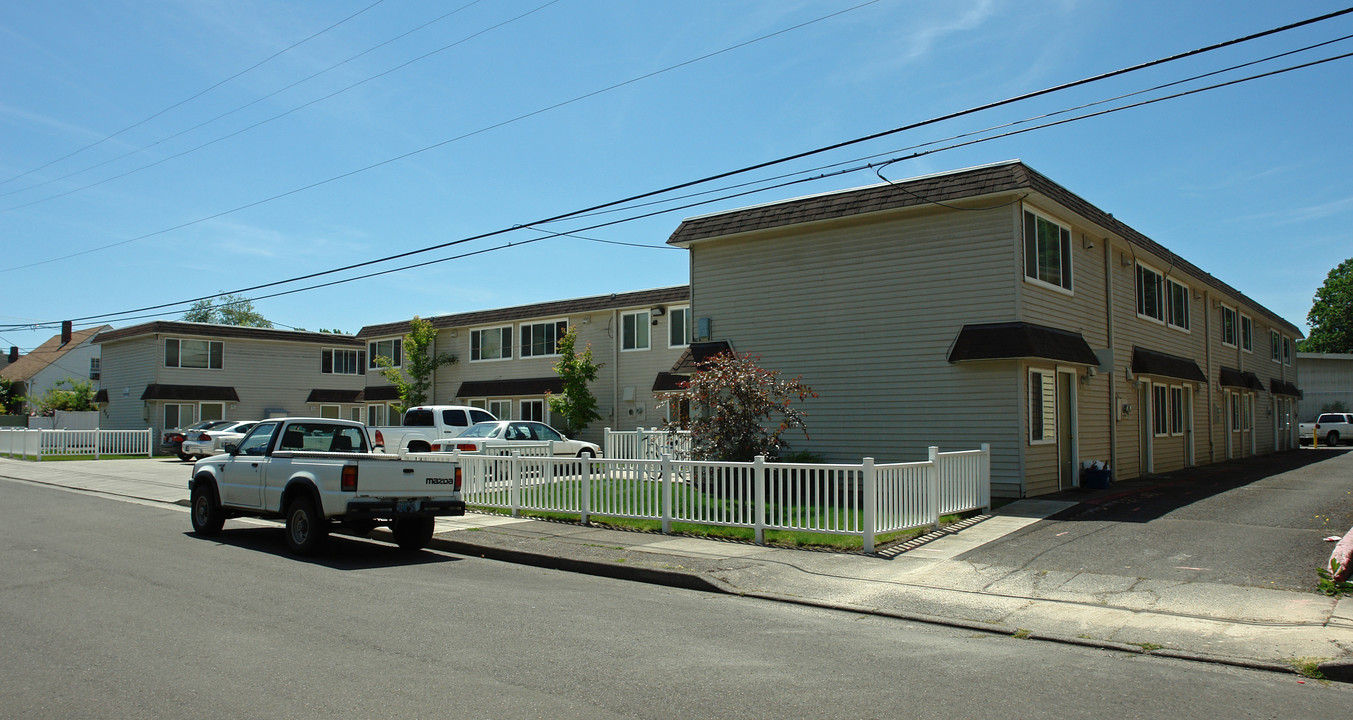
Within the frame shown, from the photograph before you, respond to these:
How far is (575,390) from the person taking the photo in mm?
32719

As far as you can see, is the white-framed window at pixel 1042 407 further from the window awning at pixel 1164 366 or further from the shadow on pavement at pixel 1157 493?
the window awning at pixel 1164 366

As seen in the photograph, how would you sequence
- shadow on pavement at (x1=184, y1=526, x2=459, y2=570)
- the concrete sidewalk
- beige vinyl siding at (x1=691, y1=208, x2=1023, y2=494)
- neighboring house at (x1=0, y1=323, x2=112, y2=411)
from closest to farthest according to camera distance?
the concrete sidewalk < shadow on pavement at (x1=184, y1=526, x2=459, y2=570) < beige vinyl siding at (x1=691, y1=208, x2=1023, y2=494) < neighboring house at (x1=0, y1=323, x2=112, y2=411)

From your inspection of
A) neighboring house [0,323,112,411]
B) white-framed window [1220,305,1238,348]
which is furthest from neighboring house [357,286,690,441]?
neighboring house [0,323,112,411]

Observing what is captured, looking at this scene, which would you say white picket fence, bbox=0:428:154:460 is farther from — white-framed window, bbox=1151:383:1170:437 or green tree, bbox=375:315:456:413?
white-framed window, bbox=1151:383:1170:437

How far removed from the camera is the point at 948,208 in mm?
16734

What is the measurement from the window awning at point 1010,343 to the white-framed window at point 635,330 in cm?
1736

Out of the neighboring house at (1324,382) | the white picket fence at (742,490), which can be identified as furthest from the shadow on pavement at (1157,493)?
the neighboring house at (1324,382)

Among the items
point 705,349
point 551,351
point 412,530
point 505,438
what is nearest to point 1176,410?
point 705,349

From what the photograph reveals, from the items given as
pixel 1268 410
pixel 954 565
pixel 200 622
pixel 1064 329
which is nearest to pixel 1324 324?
pixel 1268 410

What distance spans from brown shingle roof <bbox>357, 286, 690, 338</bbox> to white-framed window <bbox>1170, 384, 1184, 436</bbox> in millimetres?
15136

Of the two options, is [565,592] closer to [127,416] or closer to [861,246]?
[861,246]

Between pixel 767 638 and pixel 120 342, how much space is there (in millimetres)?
45677

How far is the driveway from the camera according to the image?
9.89m

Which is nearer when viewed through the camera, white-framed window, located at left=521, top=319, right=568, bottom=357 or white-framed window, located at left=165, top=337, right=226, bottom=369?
white-framed window, located at left=521, top=319, right=568, bottom=357
